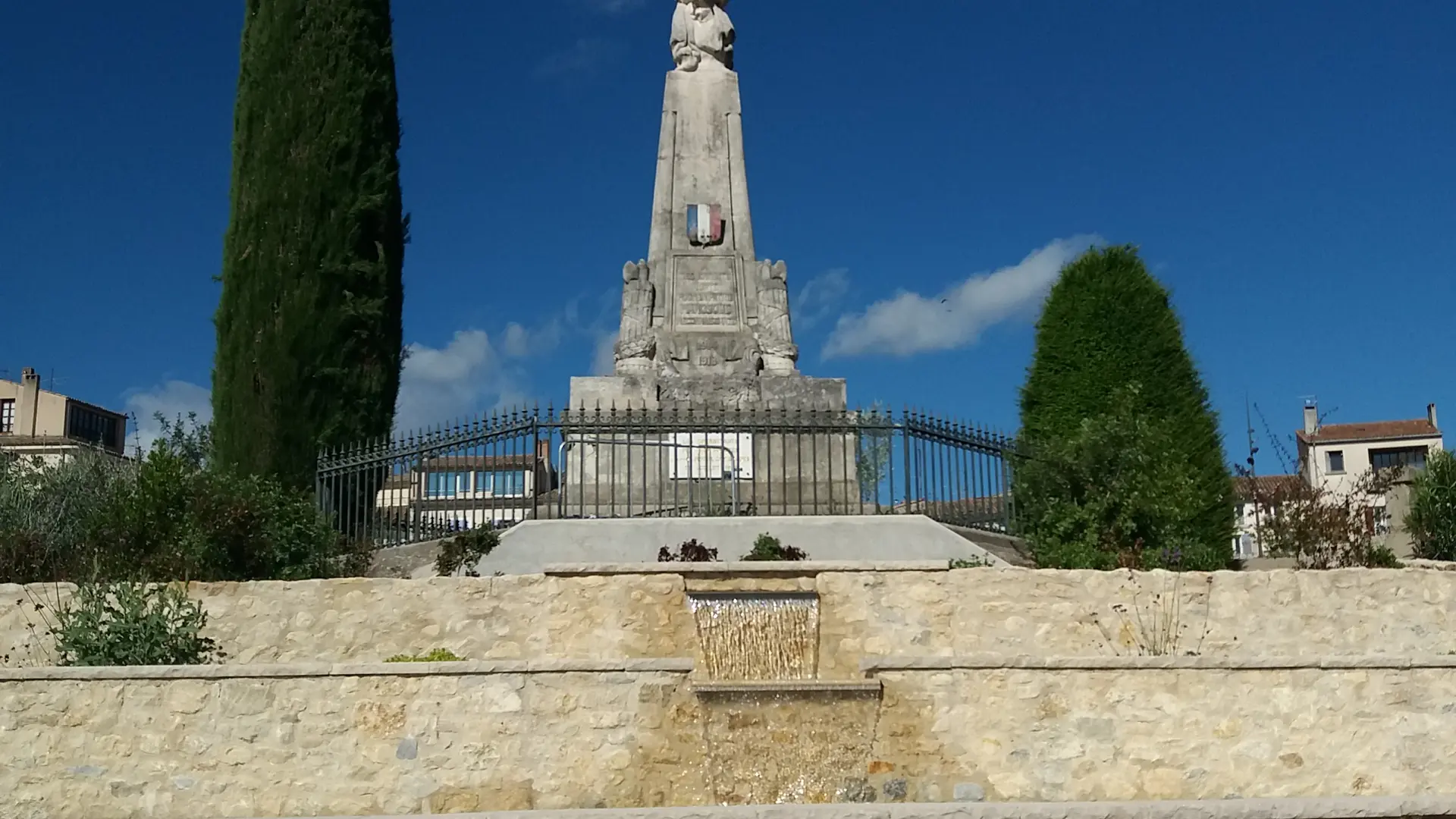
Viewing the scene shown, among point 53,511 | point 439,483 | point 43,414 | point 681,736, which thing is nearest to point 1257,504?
point 439,483

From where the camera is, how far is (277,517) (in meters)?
14.2

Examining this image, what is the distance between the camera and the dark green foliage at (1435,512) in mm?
17391

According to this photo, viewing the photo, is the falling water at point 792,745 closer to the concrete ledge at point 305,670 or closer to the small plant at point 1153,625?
the concrete ledge at point 305,670

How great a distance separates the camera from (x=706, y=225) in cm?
1925

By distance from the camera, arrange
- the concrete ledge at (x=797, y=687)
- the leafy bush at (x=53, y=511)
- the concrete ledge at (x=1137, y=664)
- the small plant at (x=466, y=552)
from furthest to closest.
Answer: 1. the small plant at (x=466, y=552)
2. the leafy bush at (x=53, y=511)
3. the concrete ledge at (x=1137, y=664)
4. the concrete ledge at (x=797, y=687)

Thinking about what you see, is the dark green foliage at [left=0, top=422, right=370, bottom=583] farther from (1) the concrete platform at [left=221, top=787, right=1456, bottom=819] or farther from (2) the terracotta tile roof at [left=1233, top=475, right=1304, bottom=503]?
(2) the terracotta tile roof at [left=1233, top=475, right=1304, bottom=503]

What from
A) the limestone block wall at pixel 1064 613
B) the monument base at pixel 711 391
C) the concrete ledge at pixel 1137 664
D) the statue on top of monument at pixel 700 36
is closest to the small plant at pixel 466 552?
the monument base at pixel 711 391

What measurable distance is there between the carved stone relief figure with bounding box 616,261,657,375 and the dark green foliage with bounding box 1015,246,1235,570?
5.12m

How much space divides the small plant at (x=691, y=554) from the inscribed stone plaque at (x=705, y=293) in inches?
199

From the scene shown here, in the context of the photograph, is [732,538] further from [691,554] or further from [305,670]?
[305,670]

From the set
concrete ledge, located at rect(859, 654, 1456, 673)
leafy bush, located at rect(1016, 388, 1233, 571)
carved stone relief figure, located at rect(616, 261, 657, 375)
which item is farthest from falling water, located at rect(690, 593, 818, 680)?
carved stone relief figure, located at rect(616, 261, 657, 375)

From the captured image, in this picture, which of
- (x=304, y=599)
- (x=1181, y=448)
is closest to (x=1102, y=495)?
(x=1181, y=448)

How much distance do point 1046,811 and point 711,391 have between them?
10.4 m

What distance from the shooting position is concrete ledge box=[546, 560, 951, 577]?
1127 cm
